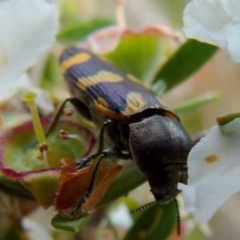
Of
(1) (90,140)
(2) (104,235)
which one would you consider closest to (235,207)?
(2) (104,235)

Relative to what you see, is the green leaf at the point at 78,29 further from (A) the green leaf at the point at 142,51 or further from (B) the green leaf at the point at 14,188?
(B) the green leaf at the point at 14,188

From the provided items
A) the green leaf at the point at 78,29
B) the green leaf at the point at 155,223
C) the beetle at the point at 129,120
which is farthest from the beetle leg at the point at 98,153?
the green leaf at the point at 78,29

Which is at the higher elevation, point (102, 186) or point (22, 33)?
point (22, 33)

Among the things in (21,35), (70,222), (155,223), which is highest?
(21,35)

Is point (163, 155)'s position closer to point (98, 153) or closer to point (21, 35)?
point (98, 153)

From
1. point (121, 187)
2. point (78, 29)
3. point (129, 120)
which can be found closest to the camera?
point (121, 187)

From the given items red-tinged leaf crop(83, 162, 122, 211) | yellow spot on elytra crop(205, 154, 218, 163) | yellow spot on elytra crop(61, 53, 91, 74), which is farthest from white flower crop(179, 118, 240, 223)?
yellow spot on elytra crop(61, 53, 91, 74)

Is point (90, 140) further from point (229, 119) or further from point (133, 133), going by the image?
point (229, 119)

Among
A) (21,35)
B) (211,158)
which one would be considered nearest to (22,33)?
(21,35)
